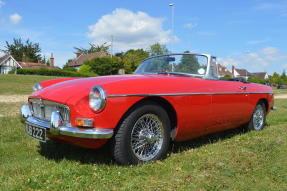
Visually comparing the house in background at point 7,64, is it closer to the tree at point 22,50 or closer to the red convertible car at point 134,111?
the tree at point 22,50

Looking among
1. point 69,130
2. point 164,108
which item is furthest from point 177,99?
point 69,130

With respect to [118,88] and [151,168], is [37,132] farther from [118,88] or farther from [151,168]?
[151,168]

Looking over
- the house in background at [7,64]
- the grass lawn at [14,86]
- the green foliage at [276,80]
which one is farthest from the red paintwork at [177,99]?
the green foliage at [276,80]

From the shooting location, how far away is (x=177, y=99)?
10.6ft

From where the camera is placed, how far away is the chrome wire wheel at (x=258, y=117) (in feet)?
16.8

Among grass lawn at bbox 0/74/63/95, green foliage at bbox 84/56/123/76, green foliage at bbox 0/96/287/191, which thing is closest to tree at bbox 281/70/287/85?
green foliage at bbox 84/56/123/76

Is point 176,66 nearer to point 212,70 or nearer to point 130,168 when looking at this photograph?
point 212,70

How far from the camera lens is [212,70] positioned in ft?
13.9

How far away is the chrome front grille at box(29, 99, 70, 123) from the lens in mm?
2768

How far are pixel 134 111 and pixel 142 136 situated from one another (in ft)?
1.05

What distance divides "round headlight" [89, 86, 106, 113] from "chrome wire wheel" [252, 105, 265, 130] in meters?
3.40

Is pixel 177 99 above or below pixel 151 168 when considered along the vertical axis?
above

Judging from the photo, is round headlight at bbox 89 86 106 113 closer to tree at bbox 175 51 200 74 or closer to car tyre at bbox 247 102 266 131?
tree at bbox 175 51 200 74

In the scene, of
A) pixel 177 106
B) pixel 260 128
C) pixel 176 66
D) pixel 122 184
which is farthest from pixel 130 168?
pixel 260 128
